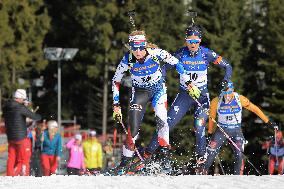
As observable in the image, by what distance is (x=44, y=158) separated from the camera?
1379 cm

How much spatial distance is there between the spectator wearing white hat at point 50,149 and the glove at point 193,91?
12.4ft

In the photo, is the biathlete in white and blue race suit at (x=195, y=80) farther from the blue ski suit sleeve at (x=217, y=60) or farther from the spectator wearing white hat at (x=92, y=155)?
the spectator wearing white hat at (x=92, y=155)

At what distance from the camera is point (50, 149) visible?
1375 cm

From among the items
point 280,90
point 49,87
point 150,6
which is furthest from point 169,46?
point 49,87

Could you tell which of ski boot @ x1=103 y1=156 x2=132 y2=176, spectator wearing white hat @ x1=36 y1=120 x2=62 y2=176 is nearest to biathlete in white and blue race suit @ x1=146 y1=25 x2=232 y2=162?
ski boot @ x1=103 y1=156 x2=132 y2=176

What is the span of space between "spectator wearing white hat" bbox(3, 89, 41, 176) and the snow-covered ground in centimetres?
282

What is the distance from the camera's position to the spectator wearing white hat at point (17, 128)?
12.1m

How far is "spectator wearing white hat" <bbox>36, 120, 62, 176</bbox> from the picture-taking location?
541 inches

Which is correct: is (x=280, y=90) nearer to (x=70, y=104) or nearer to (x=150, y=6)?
(x=150, y=6)

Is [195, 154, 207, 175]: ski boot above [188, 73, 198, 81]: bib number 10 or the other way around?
the other way around

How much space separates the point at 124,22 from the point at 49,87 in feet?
27.9

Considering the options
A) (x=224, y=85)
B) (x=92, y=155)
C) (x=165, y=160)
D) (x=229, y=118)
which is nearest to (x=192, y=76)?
A: (x=224, y=85)

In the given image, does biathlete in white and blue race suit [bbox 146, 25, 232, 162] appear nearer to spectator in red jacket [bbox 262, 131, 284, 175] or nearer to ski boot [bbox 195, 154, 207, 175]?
ski boot [bbox 195, 154, 207, 175]

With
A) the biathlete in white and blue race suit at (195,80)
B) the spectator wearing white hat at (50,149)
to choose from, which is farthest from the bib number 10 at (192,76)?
the spectator wearing white hat at (50,149)
